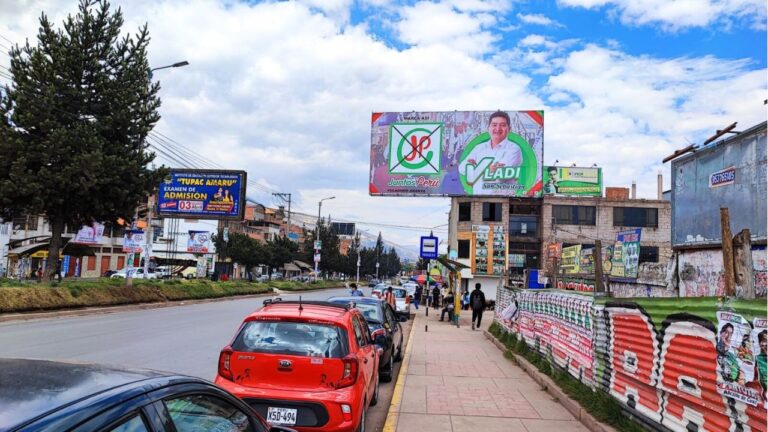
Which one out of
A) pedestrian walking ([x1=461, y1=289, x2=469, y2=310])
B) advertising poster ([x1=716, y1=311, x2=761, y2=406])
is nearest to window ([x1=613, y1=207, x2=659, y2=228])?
pedestrian walking ([x1=461, y1=289, x2=469, y2=310])

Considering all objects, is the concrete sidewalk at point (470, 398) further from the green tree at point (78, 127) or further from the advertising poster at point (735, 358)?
the green tree at point (78, 127)

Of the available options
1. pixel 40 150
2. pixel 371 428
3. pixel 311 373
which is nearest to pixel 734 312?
pixel 311 373

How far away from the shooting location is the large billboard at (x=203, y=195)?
39000 mm

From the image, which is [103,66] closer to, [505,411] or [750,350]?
[505,411]

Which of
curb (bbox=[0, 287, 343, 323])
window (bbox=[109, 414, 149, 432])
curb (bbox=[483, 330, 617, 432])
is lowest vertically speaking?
curb (bbox=[0, 287, 343, 323])

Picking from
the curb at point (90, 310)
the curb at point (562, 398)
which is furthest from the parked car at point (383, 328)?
the curb at point (90, 310)

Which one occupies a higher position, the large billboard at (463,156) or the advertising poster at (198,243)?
the large billboard at (463,156)

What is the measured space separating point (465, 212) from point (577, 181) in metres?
16.1

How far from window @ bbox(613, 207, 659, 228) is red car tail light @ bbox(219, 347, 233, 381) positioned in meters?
56.1

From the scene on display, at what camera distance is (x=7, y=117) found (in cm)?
2269

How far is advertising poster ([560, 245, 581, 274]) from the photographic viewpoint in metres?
18.9

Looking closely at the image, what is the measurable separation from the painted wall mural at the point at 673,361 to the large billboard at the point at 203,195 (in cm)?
3210

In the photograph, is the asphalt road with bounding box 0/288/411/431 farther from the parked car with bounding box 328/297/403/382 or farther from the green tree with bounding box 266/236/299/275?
the green tree with bounding box 266/236/299/275

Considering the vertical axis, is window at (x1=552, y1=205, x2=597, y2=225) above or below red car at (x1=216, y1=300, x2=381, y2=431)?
above
